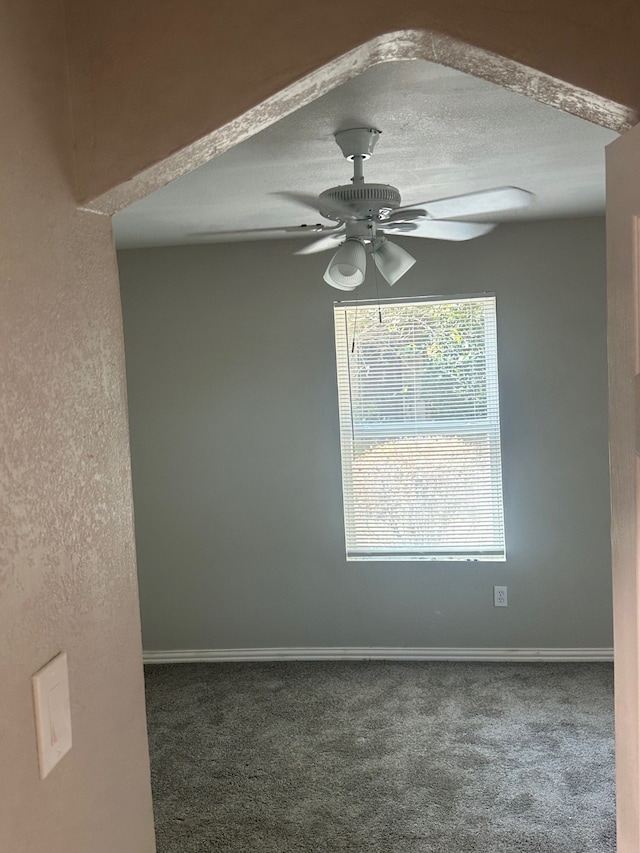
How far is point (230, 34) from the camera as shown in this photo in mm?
1013

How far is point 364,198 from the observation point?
93.9 inches

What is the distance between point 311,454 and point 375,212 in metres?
2.16

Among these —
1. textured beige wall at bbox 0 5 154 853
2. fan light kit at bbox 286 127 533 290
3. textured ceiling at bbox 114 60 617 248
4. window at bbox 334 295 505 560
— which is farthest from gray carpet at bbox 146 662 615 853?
textured ceiling at bbox 114 60 617 248

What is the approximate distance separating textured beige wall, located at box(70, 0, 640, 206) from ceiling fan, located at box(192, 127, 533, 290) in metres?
1.34

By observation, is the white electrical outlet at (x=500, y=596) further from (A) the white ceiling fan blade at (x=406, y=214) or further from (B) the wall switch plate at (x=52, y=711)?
(B) the wall switch plate at (x=52, y=711)

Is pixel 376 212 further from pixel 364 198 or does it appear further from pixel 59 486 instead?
pixel 59 486

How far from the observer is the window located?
427 centimetres

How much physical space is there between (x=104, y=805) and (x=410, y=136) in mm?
2148

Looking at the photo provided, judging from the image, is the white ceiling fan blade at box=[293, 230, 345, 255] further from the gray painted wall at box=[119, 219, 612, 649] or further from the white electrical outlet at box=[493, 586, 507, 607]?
the white electrical outlet at box=[493, 586, 507, 607]

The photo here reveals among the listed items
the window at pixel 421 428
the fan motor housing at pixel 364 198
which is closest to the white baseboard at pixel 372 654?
the window at pixel 421 428

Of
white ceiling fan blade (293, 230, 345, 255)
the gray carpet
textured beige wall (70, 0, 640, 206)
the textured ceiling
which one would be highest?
the textured ceiling

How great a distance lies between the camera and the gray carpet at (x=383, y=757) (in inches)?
110

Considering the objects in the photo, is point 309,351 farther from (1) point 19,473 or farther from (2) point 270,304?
(1) point 19,473

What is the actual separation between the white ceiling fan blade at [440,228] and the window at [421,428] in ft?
4.24
